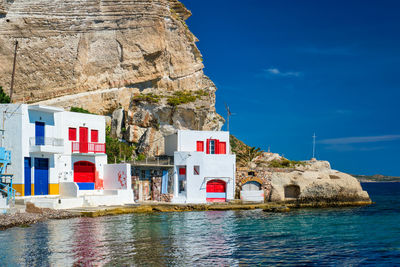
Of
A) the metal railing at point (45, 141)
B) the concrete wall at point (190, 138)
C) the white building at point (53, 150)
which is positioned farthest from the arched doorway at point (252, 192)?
the metal railing at point (45, 141)

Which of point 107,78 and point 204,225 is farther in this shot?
point 107,78

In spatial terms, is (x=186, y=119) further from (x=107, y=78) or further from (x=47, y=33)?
(x=47, y=33)

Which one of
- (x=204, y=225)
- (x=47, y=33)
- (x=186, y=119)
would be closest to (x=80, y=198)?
(x=204, y=225)

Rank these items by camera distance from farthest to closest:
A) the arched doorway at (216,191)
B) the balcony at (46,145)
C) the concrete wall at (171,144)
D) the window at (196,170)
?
the concrete wall at (171,144) < the arched doorway at (216,191) < the window at (196,170) < the balcony at (46,145)

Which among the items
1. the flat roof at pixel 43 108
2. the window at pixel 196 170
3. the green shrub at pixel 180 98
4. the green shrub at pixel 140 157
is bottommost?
the window at pixel 196 170

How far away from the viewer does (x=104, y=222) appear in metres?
24.8

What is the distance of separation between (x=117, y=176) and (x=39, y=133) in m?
6.57

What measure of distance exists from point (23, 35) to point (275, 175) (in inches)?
1372

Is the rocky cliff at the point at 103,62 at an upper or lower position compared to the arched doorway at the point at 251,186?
upper

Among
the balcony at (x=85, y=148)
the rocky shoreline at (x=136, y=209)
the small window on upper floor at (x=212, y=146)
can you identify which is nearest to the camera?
the rocky shoreline at (x=136, y=209)

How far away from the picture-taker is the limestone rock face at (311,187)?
38250 millimetres

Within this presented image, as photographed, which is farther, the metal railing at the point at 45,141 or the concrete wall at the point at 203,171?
the concrete wall at the point at 203,171

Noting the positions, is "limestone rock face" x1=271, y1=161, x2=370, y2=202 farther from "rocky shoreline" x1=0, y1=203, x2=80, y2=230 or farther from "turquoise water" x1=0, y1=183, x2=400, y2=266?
"rocky shoreline" x1=0, y1=203, x2=80, y2=230

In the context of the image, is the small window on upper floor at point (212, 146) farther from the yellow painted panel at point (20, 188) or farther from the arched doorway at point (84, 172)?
the yellow painted panel at point (20, 188)
